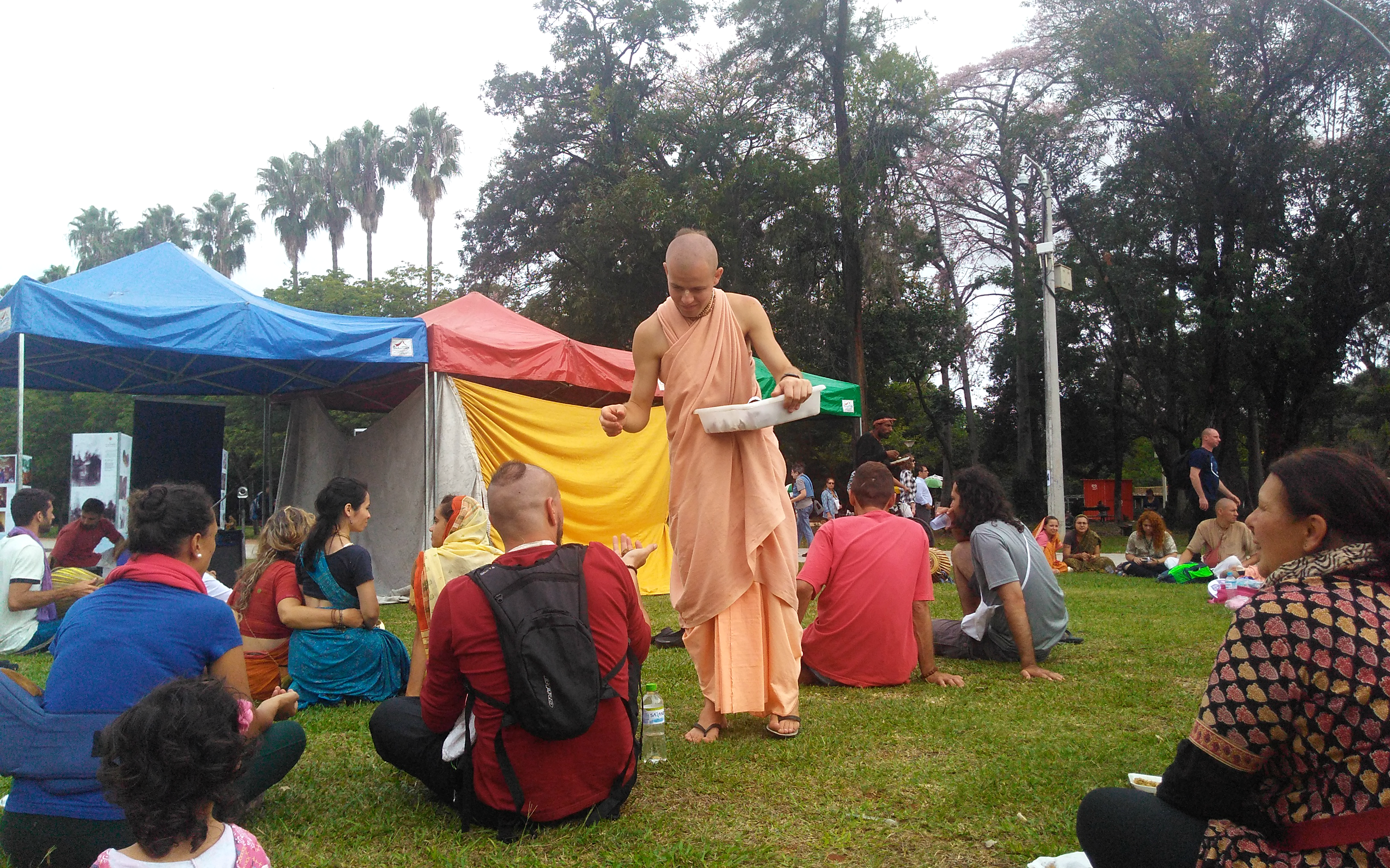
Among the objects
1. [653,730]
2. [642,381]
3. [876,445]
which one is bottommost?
[653,730]

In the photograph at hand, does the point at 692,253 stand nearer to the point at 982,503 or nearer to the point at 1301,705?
the point at 982,503

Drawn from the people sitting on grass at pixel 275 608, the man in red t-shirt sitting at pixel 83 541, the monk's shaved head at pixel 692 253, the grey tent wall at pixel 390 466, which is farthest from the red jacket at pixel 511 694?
the grey tent wall at pixel 390 466

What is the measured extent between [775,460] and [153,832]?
2.62 metres

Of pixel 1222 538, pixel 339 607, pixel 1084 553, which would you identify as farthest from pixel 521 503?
pixel 1084 553

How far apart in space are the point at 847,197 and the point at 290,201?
2814 cm

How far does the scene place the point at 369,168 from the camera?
37.7 m

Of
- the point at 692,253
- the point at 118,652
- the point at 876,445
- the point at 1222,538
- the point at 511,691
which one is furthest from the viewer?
the point at 1222,538

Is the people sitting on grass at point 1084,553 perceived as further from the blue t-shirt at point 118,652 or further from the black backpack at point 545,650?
the blue t-shirt at point 118,652

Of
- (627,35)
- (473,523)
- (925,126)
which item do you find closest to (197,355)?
(473,523)

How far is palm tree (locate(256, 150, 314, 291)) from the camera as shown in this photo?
38656 mm

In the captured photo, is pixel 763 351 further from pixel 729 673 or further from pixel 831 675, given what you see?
pixel 831 675

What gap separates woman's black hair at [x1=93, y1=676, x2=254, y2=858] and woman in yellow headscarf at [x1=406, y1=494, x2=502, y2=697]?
7.17 feet

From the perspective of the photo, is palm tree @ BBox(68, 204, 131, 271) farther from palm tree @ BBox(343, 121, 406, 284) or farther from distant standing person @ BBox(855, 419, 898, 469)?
distant standing person @ BBox(855, 419, 898, 469)

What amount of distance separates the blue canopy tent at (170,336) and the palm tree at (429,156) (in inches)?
1088
